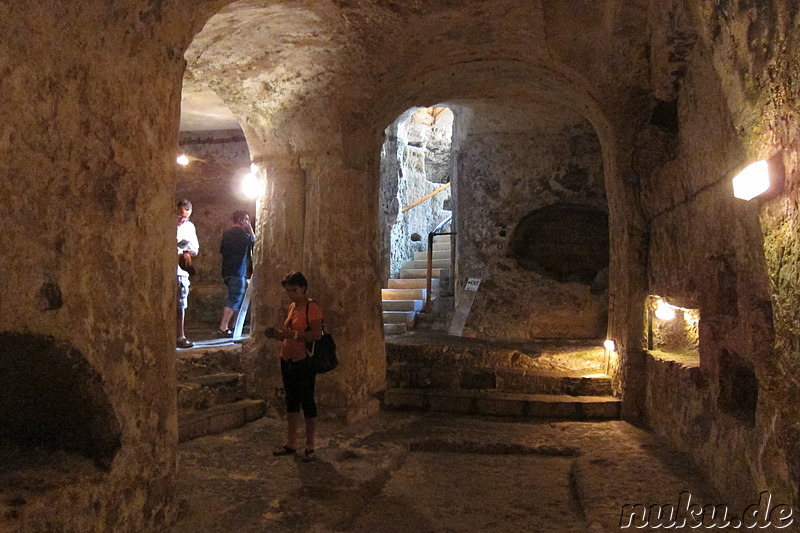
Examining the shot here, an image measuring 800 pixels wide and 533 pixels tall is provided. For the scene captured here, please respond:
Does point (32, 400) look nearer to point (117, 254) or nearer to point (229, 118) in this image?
point (117, 254)

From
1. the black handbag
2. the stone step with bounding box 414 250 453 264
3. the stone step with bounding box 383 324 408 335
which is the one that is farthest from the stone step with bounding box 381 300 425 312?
the black handbag

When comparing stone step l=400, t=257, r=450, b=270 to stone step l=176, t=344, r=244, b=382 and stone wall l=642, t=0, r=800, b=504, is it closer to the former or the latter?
stone step l=176, t=344, r=244, b=382

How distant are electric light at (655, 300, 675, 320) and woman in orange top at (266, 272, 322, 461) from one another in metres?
2.77

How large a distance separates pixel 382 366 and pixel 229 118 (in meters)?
3.48

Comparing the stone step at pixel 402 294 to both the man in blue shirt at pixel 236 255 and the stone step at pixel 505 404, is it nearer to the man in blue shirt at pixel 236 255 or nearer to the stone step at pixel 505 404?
the man in blue shirt at pixel 236 255

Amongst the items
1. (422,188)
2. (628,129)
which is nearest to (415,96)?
(628,129)

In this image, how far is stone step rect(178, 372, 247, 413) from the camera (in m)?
4.42

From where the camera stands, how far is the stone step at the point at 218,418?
4.14m


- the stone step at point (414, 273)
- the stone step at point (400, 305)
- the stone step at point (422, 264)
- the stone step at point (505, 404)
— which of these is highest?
the stone step at point (422, 264)

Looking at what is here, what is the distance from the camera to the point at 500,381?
5.65m

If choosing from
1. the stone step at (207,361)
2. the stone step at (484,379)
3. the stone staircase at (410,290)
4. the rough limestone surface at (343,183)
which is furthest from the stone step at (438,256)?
the stone step at (207,361)

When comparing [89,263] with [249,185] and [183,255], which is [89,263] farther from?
[249,185]

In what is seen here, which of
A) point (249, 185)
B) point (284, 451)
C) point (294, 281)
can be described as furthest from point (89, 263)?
point (249, 185)

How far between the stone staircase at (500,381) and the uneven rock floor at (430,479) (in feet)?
1.23
